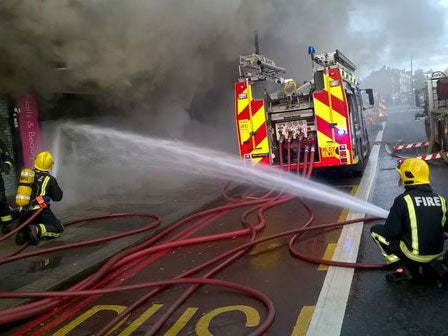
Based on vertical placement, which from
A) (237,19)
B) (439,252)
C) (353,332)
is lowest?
(353,332)

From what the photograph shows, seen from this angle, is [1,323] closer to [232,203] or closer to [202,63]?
[232,203]

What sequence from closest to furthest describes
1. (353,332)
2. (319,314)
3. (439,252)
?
(353,332)
(319,314)
(439,252)

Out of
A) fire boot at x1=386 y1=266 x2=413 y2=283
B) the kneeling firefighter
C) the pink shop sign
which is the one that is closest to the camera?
fire boot at x1=386 y1=266 x2=413 y2=283

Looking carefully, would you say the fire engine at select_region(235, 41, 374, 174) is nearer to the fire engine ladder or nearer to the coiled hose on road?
the coiled hose on road

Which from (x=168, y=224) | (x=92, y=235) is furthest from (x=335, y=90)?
(x=92, y=235)

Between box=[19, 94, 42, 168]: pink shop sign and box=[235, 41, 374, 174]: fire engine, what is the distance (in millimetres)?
3539

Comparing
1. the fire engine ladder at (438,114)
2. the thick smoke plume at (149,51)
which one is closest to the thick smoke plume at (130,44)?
the thick smoke plume at (149,51)

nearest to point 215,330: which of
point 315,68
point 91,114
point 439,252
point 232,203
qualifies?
point 439,252

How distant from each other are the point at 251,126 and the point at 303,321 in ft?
18.1

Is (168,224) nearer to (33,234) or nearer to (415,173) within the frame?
(33,234)

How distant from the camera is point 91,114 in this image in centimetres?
955

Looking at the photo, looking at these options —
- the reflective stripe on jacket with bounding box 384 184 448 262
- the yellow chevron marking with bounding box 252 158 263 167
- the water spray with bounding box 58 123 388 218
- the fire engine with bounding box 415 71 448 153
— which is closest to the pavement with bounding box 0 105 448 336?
the reflective stripe on jacket with bounding box 384 184 448 262

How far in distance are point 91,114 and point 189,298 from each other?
21.9ft

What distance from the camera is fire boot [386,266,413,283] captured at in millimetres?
3641
